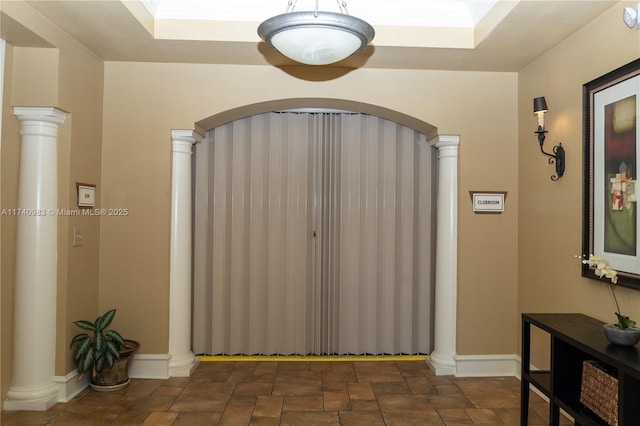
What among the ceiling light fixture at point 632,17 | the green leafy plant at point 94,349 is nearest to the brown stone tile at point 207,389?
the green leafy plant at point 94,349

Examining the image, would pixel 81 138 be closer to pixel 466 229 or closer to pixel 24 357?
pixel 24 357

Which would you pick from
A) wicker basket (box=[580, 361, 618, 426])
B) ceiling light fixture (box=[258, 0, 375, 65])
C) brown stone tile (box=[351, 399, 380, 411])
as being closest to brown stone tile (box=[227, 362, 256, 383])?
brown stone tile (box=[351, 399, 380, 411])

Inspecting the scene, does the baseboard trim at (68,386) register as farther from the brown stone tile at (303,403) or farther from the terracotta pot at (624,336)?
the terracotta pot at (624,336)

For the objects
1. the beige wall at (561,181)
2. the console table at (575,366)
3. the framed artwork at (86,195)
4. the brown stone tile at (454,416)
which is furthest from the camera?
the framed artwork at (86,195)

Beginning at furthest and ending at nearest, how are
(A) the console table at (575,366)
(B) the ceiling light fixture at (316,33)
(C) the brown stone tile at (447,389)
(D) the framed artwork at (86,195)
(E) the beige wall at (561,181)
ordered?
(C) the brown stone tile at (447,389) → (D) the framed artwork at (86,195) → (E) the beige wall at (561,181) → (B) the ceiling light fixture at (316,33) → (A) the console table at (575,366)

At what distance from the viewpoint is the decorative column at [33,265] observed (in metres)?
3.40

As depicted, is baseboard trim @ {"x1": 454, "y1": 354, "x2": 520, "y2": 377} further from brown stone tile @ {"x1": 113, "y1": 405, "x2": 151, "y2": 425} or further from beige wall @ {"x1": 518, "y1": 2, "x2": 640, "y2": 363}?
brown stone tile @ {"x1": 113, "y1": 405, "x2": 151, "y2": 425}

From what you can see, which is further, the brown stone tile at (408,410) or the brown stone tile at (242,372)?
the brown stone tile at (242,372)

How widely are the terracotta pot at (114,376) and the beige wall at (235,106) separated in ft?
0.94

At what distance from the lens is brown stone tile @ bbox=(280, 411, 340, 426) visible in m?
3.26

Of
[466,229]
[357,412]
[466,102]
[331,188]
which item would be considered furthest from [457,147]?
[357,412]

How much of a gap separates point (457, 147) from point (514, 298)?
4.53 ft

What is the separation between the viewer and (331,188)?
469 centimetres

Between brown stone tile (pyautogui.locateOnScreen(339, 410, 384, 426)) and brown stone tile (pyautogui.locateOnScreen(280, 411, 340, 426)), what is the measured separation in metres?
0.05
